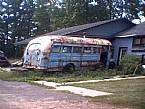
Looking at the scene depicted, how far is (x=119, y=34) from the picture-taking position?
126 feet

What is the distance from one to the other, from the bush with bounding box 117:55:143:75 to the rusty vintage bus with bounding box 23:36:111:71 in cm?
267

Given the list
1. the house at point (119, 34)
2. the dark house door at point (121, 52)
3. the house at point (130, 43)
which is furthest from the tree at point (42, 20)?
the dark house door at point (121, 52)

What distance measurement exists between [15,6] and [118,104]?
63.2 meters

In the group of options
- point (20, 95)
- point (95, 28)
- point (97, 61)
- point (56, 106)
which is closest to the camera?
point (56, 106)

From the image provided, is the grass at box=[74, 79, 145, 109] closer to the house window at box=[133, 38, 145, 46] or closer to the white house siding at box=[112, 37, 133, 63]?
the house window at box=[133, 38, 145, 46]

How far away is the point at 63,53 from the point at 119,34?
34.1 ft

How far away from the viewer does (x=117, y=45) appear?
37.9 m

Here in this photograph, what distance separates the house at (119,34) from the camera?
34594mm

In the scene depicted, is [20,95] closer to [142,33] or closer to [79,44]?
[79,44]

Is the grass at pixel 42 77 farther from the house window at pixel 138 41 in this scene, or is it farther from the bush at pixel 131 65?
the house window at pixel 138 41

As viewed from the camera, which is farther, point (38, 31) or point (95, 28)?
point (38, 31)

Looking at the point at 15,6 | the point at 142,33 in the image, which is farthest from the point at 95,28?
the point at 15,6

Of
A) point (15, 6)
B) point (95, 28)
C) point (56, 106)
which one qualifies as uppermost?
point (15, 6)

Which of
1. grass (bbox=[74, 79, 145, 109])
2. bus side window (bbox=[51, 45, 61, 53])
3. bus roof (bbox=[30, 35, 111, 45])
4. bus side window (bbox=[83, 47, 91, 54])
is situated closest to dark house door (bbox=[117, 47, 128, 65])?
bus roof (bbox=[30, 35, 111, 45])
